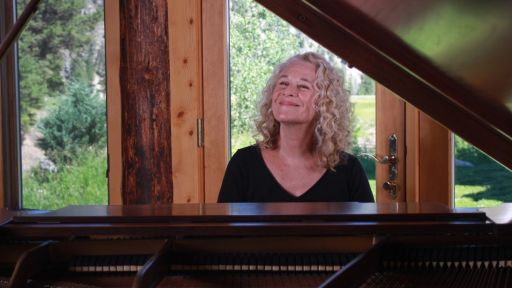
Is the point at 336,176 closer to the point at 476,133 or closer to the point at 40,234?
the point at 476,133

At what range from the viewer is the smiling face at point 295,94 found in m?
2.73

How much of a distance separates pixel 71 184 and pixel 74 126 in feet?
1.04

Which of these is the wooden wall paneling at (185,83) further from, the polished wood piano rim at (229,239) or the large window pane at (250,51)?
the polished wood piano rim at (229,239)

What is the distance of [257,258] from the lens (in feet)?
4.84

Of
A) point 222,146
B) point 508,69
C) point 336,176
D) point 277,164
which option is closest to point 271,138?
point 277,164

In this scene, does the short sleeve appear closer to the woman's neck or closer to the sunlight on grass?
the woman's neck

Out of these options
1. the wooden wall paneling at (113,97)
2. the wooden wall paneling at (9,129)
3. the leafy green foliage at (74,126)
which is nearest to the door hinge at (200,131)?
the wooden wall paneling at (113,97)

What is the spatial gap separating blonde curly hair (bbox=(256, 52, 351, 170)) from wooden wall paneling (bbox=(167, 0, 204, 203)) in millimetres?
670

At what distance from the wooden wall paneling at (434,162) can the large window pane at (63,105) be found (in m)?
1.60

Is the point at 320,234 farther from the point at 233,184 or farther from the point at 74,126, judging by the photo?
the point at 74,126

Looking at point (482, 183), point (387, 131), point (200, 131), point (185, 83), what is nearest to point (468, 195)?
point (482, 183)

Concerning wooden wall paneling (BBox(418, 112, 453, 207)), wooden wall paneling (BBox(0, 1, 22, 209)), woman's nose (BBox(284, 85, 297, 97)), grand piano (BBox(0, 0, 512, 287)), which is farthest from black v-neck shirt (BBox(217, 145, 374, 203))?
wooden wall paneling (BBox(0, 1, 22, 209))

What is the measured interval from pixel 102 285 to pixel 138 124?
1806mm

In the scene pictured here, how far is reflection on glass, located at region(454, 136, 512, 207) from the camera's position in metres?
3.21
